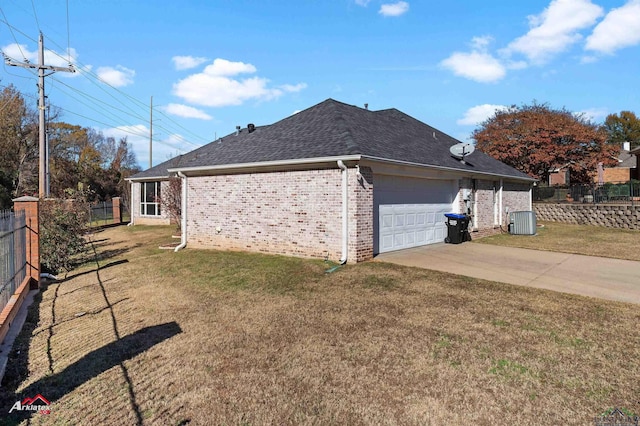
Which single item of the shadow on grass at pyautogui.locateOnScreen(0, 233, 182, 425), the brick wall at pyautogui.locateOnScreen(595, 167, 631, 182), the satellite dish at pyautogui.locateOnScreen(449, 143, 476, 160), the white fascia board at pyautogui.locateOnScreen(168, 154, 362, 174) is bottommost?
the shadow on grass at pyautogui.locateOnScreen(0, 233, 182, 425)

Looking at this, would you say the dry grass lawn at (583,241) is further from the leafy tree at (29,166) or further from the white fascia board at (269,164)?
the leafy tree at (29,166)

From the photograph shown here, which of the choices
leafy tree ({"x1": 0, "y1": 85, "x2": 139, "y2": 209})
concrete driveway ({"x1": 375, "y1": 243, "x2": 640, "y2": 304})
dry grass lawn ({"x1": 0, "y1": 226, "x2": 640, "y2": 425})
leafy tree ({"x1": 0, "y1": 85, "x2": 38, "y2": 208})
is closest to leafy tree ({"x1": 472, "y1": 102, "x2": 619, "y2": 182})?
concrete driveway ({"x1": 375, "y1": 243, "x2": 640, "y2": 304})

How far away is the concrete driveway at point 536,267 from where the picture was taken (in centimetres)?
676

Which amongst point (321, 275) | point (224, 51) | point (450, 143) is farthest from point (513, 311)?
point (224, 51)

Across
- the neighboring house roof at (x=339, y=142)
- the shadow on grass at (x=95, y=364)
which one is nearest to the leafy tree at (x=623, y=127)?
the neighboring house roof at (x=339, y=142)

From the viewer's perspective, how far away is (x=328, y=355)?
13.3 ft

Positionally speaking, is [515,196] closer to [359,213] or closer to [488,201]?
[488,201]

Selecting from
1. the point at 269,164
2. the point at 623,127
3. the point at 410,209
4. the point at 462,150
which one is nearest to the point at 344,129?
the point at 269,164

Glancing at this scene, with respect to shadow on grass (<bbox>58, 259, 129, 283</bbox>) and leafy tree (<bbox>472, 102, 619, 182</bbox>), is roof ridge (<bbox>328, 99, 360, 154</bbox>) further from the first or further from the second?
leafy tree (<bbox>472, 102, 619, 182</bbox>)

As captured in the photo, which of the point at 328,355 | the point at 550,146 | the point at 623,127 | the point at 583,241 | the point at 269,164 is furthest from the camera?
the point at 623,127

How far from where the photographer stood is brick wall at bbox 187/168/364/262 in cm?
906

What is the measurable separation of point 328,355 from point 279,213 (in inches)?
254

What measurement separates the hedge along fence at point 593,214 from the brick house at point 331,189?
784cm

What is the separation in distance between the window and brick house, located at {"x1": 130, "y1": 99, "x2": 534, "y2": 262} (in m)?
11.1
